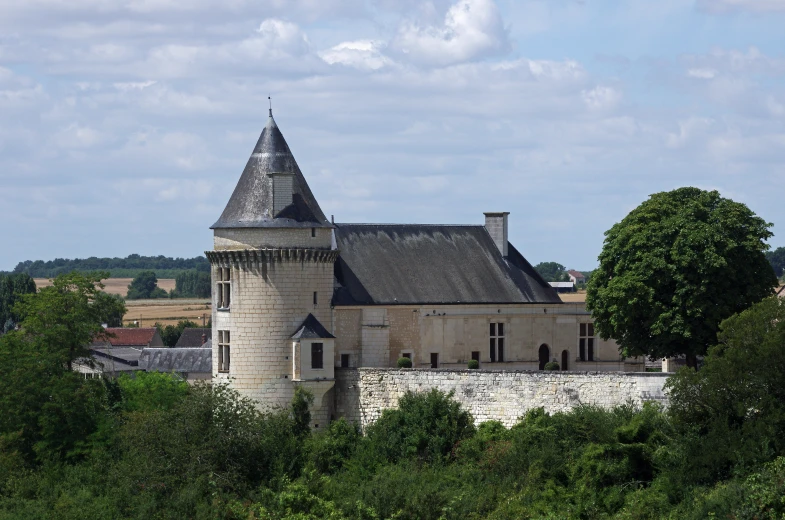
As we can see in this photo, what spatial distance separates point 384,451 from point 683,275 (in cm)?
1098

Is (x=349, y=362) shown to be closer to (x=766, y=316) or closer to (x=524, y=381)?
(x=524, y=381)

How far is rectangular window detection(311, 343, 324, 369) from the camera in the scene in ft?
173

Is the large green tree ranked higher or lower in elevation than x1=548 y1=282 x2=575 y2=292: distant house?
lower

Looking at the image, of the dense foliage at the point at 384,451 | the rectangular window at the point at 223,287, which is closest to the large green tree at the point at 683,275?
the dense foliage at the point at 384,451

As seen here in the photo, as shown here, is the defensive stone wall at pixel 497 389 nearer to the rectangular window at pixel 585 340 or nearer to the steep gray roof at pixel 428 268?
the steep gray roof at pixel 428 268

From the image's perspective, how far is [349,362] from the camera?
5478cm

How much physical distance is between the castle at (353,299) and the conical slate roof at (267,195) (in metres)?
0.05

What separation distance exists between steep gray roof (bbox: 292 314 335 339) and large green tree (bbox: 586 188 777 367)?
9107mm

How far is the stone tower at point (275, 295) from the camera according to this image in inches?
2079

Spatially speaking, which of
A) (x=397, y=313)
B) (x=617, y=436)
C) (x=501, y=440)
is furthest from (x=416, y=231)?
(x=617, y=436)

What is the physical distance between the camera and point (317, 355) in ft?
174

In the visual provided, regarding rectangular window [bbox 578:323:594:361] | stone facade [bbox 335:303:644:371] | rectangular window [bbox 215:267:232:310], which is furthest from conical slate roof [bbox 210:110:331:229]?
rectangular window [bbox 578:323:594:361]

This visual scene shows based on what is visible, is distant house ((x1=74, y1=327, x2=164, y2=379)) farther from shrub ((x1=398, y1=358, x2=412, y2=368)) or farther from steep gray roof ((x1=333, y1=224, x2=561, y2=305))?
shrub ((x1=398, y1=358, x2=412, y2=368))

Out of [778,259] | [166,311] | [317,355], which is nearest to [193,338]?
[317,355]
